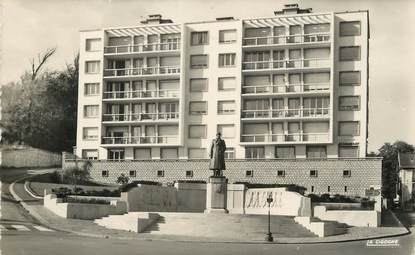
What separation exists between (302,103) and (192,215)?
28.8 metres

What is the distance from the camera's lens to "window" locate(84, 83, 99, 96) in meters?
71.2

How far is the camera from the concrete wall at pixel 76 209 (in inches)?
1660

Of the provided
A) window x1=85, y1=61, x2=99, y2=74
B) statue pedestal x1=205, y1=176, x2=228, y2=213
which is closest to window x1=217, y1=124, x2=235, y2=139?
window x1=85, y1=61, x2=99, y2=74

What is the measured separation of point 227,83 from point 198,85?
126 inches

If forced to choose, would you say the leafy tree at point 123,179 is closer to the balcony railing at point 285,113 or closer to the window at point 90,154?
the window at point 90,154

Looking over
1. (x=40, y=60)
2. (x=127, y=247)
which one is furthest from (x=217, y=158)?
(x=40, y=60)

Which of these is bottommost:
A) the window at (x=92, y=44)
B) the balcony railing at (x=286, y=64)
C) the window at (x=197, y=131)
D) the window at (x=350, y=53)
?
the window at (x=197, y=131)

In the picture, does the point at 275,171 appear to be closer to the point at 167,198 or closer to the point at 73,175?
the point at 167,198

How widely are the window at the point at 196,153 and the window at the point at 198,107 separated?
386cm

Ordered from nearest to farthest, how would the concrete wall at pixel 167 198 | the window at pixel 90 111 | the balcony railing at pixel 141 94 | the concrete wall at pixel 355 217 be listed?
the concrete wall at pixel 355 217 < the concrete wall at pixel 167 198 < the balcony railing at pixel 141 94 < the window at pixel 90 111

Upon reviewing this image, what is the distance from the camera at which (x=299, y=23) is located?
65562 millimetres

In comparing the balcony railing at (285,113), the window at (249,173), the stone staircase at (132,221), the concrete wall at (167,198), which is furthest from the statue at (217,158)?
the balcony railing at (285,113)

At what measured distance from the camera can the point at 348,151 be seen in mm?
63625

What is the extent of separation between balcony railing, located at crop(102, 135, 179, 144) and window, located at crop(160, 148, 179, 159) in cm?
89
